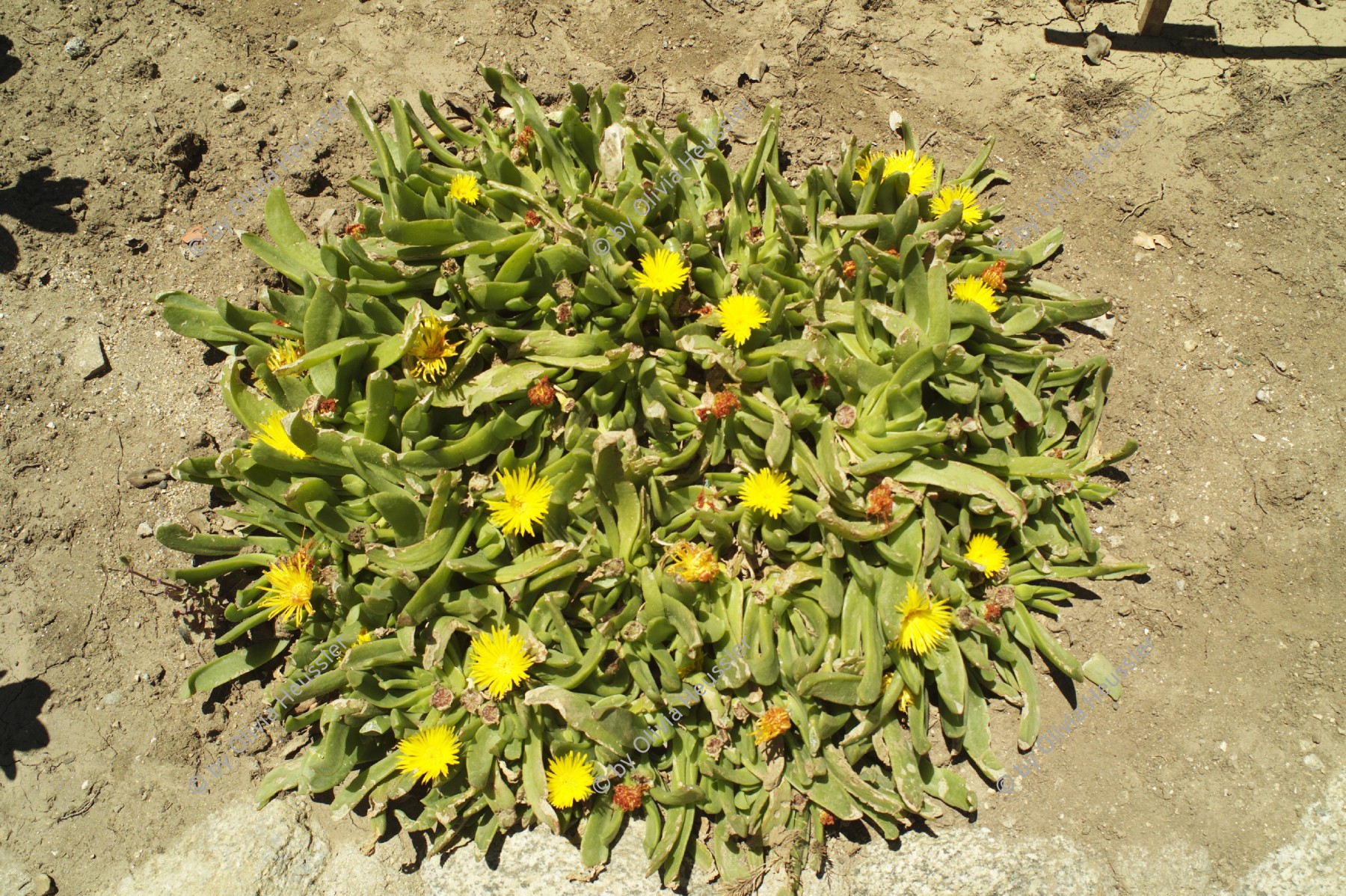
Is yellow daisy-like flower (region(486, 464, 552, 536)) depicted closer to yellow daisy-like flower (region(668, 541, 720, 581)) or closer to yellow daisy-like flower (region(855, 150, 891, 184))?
yellow daisy-like flower (region(668, 541, 720, 581))

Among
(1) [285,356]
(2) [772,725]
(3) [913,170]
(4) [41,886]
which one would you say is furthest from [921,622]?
(4) [41,886]

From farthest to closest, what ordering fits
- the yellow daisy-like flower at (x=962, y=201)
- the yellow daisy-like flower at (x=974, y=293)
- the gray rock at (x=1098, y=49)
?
the gray rock at (x=1098, y=49), the yellow daisy-like flower at (x=962, y=201), the yellow daisy-like flower at (x=974, y=293)

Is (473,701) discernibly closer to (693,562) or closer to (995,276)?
(693,562)

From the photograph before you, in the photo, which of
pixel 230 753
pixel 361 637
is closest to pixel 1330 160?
pixel 361 637

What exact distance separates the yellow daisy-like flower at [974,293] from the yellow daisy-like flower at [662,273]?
3.75 feet

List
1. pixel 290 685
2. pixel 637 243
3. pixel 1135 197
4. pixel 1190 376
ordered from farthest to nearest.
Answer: pixel 1135 197 → pixel 1190 376 → pixel 637 243 → pixel 290 685

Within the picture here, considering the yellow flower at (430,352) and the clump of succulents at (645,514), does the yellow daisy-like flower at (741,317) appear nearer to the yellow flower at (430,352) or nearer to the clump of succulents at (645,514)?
the clump of succulents at (645,514)

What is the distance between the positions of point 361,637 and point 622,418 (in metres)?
1.34

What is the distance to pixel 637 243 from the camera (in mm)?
3100

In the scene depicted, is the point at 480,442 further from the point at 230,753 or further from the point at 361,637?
the point at 230,753

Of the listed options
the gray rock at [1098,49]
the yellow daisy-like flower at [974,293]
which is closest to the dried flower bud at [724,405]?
the yellow daisy-like flower at [974,293]

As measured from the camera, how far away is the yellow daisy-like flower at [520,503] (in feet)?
9.39

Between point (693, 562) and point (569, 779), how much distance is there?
0.94 metres

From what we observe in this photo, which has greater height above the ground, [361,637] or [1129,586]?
[361,637]
